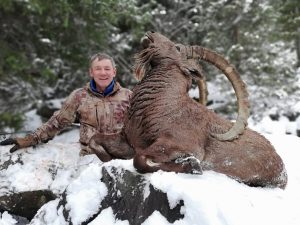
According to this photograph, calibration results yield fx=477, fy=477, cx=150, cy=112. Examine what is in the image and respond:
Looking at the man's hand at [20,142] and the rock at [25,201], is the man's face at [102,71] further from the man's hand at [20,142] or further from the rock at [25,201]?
the rock at [25,201]

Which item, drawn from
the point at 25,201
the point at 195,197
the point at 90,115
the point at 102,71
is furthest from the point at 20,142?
the point at 195,197

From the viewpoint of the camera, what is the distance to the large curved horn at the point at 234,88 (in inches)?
150

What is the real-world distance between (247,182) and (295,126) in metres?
5.79

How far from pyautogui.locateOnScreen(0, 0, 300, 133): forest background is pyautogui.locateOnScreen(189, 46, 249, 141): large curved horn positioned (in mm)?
5185

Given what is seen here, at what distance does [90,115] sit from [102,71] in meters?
0.54

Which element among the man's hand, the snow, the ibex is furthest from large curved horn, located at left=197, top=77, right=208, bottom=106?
the man's hand

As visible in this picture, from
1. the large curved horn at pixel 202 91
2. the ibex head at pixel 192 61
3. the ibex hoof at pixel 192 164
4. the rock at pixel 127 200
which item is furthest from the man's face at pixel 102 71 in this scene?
the ibex hoof at pixel 192 164

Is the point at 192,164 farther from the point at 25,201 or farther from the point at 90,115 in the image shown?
the point at 90,115

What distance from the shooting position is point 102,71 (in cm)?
509

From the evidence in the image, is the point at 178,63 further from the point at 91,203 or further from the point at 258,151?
the point at 91,203

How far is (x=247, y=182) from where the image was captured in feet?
Answer: 12.4

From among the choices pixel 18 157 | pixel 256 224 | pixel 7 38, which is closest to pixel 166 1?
pixel 7 38

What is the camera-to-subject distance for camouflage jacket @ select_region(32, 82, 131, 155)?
17.4ft

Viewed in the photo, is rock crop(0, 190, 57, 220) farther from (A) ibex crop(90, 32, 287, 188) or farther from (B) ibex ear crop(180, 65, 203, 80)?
(B) ibex ear crop(180, 65, 203, 80)
